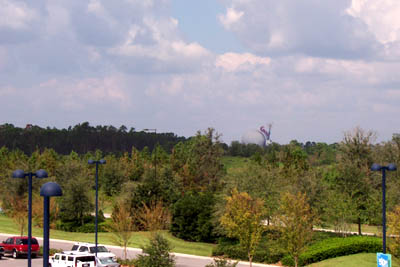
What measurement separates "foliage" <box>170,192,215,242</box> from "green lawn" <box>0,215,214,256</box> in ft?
2.50

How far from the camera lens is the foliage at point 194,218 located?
5328 cm

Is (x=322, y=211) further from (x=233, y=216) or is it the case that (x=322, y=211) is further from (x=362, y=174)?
(x=233, y=216)

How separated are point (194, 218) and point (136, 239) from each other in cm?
614

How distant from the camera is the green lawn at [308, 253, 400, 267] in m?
38.7

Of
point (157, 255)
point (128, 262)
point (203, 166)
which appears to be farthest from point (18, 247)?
point (203, 166)

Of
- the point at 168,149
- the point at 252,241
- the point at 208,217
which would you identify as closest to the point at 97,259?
the point at 252,241

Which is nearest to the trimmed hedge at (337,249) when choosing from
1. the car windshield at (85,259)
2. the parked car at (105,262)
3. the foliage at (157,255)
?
the foliage at (157,255)

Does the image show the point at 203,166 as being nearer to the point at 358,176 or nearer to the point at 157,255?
the point at 358,176

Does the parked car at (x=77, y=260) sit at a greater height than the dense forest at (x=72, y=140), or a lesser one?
lesser

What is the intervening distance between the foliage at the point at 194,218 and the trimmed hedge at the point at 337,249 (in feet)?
41.8

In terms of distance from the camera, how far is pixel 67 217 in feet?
211

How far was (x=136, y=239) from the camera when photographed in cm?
5428

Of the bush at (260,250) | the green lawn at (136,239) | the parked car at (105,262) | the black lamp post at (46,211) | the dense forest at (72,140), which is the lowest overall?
the green lawn at (136,239)

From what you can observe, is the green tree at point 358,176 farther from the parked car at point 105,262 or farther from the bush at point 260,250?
the parked car at point 105,262
